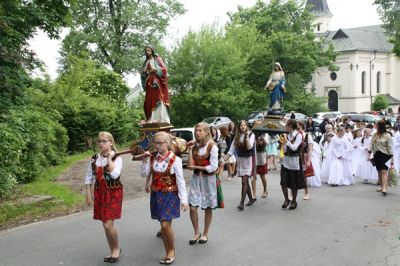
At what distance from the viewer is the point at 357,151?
48.6 feet

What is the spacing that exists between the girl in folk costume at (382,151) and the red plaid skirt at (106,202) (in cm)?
779

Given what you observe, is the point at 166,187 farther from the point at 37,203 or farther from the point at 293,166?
the point at 37,203

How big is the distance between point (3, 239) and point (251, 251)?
13.4 ft

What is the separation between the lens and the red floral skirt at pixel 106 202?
6.06 meters

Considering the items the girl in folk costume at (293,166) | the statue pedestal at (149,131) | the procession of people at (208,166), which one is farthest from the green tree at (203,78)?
the statue pedestal at (149,131)

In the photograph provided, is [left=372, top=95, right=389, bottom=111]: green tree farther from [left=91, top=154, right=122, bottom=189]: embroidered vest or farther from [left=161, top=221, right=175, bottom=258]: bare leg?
[left=91, top=154, right=122, bottom=189]: embroidered vest

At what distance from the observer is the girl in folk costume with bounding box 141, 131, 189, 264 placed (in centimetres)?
611

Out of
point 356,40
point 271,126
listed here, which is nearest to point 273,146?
point 271,126

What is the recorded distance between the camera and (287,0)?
47.7m

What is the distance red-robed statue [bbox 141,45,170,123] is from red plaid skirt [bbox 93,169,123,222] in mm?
3158

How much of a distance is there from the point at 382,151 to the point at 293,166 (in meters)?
3.12

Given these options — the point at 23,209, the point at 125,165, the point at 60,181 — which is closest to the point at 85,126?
the point at 125,165

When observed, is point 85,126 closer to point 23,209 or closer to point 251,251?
point 23,209

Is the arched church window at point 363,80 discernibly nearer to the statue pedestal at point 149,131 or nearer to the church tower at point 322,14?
the church tower at point 322,14
